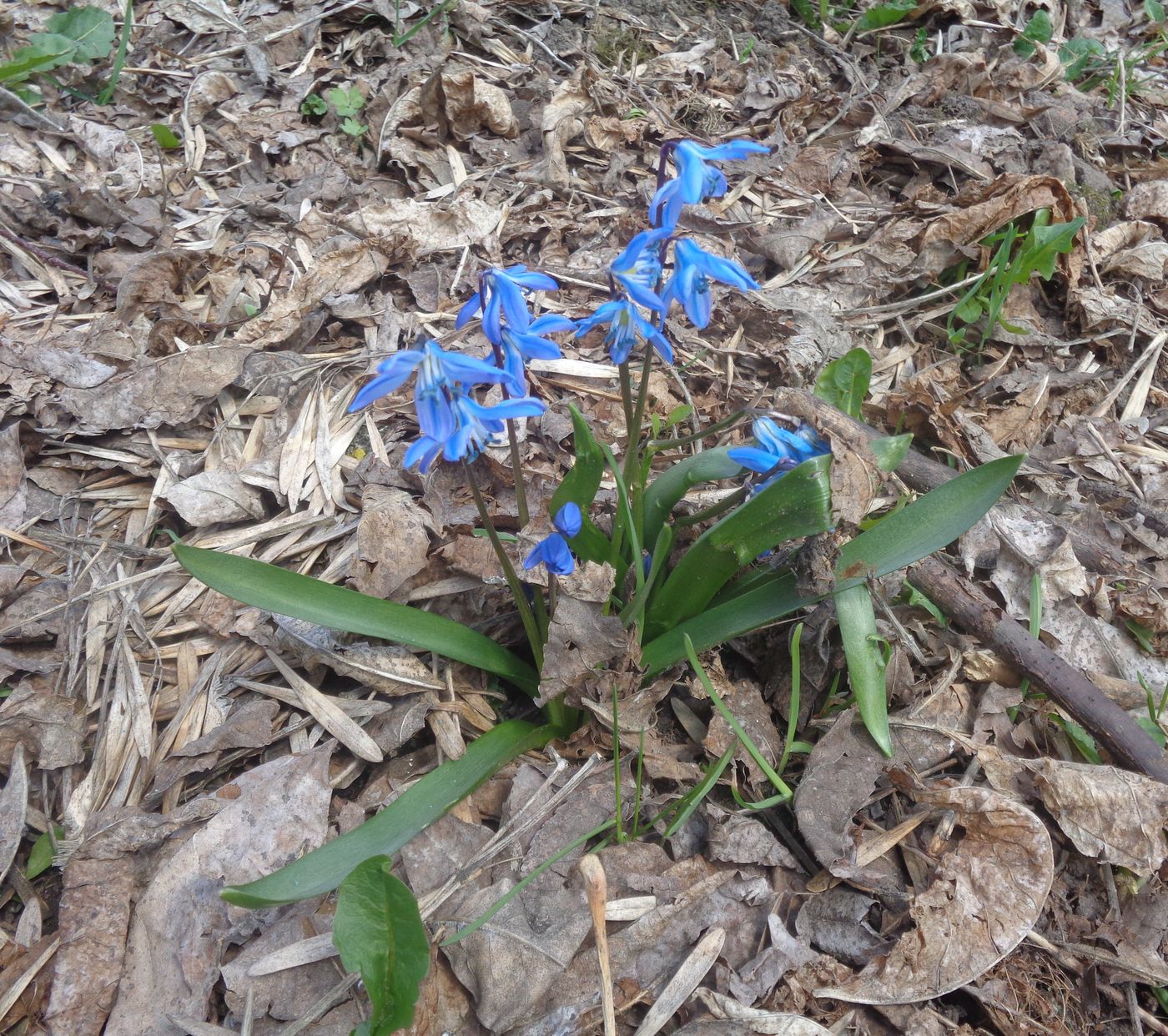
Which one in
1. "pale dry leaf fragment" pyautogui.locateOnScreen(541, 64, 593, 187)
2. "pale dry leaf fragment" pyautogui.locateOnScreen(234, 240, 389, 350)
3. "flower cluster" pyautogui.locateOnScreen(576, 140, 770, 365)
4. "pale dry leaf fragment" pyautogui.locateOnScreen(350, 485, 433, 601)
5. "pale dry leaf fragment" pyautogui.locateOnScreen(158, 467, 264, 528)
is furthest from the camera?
"pale dry leaf fragment" pyautogui.locateOnScreen(541, 64, 593, 187)

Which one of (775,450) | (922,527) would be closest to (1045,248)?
(922,527)

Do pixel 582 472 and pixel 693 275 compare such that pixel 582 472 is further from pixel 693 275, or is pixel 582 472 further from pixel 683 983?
pixel 683 983

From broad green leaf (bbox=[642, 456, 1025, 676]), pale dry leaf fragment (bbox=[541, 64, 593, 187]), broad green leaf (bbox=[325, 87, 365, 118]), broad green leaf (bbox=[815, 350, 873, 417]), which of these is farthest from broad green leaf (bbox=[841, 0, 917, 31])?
broad green leaf (bbox=[642, 456, 1025, 676])

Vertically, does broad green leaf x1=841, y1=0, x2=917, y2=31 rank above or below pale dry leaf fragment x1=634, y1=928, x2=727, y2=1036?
above

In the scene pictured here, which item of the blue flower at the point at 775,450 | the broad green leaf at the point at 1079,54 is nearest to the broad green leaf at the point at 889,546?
the blue flower at the point at 775,450

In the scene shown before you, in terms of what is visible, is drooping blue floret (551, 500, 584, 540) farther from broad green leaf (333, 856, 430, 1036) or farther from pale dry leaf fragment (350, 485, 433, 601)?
broad green leaf (333, 856, 430, 1036)

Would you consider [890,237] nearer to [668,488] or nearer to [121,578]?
[668,488]
